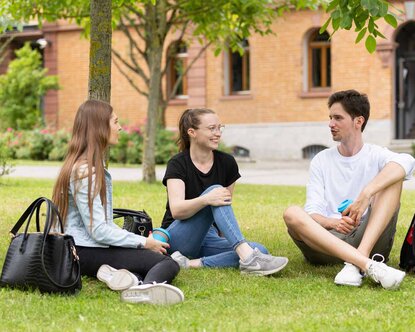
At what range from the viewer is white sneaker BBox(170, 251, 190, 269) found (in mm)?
6918

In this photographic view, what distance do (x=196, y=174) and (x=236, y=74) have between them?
74.4ft

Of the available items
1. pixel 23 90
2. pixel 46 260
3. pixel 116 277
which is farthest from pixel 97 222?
pixel 23 90

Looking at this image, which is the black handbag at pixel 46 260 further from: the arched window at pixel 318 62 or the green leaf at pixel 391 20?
the arched window at pixel 318 62

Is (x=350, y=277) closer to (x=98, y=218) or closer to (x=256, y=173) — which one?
(x=98, y=218)

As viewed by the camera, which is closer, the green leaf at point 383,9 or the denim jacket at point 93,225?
the denim jacket at point 93,225

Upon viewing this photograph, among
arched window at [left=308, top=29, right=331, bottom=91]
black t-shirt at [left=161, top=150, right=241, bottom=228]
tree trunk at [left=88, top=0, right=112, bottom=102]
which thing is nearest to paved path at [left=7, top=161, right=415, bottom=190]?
arched window at [left=308, top=29, right=331, bottom=91]

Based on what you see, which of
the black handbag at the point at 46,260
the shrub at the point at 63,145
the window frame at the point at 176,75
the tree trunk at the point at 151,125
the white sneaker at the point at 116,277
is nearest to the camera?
the black handbag at the point at 46,260

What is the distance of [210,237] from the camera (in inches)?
284

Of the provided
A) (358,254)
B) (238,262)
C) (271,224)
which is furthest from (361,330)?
(271,224)

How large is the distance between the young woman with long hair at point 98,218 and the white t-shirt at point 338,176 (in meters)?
1.31

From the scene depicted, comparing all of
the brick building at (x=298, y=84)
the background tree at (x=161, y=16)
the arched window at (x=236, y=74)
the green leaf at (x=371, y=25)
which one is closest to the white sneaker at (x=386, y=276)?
the green leaf at (x=371, y=25)

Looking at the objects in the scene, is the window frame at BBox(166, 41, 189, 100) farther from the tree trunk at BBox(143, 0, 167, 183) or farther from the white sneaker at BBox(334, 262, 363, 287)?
the white sneaker at BBox(334, 262, 363, 287)

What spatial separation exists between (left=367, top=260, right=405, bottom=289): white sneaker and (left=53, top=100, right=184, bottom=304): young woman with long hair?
1306 millimetres

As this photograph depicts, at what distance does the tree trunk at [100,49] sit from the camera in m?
8.56
